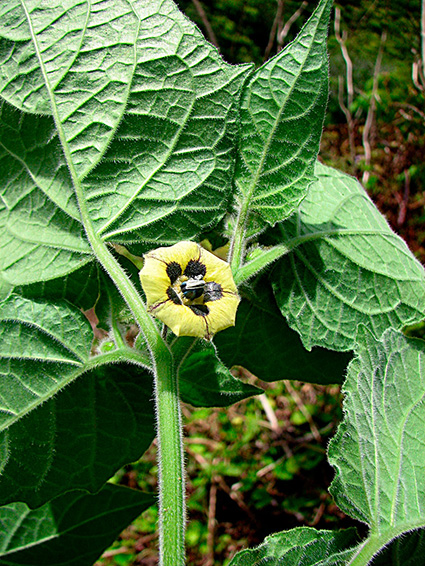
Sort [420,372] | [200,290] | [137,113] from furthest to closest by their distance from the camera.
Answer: [420,372], [137,113], [200,290]

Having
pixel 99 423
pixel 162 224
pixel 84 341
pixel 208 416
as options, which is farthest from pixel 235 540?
pixel 162 224

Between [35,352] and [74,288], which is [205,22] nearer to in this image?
[74,288]

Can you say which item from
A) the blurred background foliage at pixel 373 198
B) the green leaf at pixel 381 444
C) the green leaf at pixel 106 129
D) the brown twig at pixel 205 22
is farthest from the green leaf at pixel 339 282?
the brown twig at pixel 205 22

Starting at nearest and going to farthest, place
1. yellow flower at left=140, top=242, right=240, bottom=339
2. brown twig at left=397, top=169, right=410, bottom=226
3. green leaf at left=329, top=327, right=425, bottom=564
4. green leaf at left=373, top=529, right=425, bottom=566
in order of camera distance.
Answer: yellow flower at left=140, top=242, right=240, bottom=339 < green leaf at left=329, top=327, right=425, bottom=564 < green leaf at left=373, top=529, right=425, bottom=566 < brown twig at left=397, top=169, right=410, bottom=226

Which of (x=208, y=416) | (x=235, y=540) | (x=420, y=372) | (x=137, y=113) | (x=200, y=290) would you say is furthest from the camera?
(x=208, y=416)

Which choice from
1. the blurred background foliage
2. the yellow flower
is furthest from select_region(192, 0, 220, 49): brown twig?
the yellow flower

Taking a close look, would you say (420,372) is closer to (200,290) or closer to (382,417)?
(382,417)

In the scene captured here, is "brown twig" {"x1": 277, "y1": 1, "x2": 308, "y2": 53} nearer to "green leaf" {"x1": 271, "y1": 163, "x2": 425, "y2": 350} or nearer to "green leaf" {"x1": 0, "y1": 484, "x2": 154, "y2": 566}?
"green leaf" {"x1": 271, "y1": 163, "x2": 425, "y2": 350}

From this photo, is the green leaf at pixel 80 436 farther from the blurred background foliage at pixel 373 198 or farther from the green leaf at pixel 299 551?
the blurred background foliage at pixel 373 198
